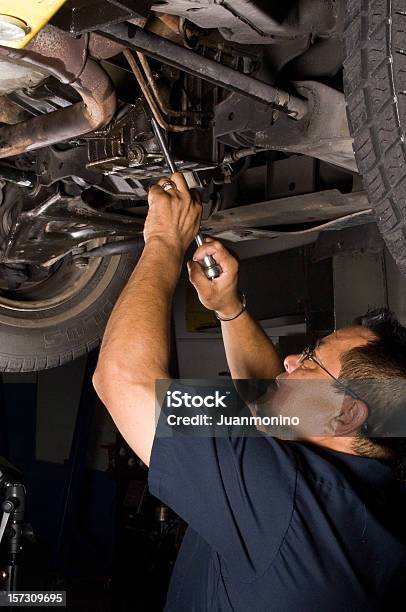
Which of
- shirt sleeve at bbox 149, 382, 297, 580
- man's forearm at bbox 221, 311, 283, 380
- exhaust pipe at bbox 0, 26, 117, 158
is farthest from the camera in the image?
man's forearm at bbox 221, 311, 283, 380

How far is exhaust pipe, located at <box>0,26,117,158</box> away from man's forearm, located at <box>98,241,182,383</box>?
1.44 feet

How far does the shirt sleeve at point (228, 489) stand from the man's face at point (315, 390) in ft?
0.70

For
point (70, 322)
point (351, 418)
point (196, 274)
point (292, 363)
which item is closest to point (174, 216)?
point (196, 274)

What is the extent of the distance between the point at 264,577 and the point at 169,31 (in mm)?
1129

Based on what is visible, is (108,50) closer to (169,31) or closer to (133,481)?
(169,31)

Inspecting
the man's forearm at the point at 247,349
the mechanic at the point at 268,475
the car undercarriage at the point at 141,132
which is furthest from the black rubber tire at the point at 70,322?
the mechanic at the point at 268,475

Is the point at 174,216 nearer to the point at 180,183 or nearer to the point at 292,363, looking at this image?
the point at 180,183

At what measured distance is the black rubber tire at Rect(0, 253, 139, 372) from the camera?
2.82m

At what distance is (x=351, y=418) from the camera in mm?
1422

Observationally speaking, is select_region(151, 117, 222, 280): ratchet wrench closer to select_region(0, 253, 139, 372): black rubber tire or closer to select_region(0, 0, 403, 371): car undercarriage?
select_region(0, 0, 403, 371): car undercarriage

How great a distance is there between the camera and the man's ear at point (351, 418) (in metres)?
1.42

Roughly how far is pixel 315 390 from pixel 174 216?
0.42 meters

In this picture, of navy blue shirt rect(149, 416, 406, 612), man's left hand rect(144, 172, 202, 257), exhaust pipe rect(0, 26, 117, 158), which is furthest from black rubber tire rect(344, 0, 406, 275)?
exhaust pipe rect(0, 26, 117, 158)

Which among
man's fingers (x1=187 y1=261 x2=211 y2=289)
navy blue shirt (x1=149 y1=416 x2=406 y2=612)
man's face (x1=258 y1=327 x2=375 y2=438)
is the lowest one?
navy blue shirt (x1=149 y1=416 x2=406 y2=612)
